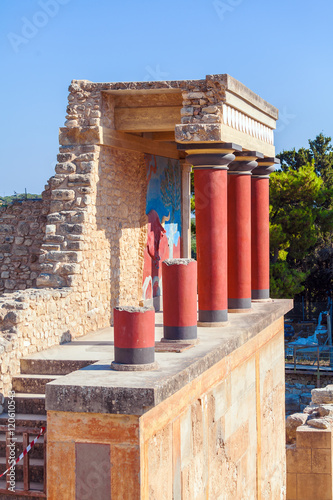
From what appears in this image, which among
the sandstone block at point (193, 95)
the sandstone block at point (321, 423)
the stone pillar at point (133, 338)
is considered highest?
the sandstone block at point (193, 95)

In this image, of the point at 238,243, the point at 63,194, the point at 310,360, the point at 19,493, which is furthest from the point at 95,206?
the point at 310,360

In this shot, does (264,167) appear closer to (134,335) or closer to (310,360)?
(134,335)

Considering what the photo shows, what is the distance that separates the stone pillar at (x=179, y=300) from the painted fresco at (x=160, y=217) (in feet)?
12.0

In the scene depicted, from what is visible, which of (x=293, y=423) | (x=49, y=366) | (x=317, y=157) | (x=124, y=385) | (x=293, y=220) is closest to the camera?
(x=124, y=385)

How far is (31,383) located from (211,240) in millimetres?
3080

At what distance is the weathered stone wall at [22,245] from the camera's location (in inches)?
384

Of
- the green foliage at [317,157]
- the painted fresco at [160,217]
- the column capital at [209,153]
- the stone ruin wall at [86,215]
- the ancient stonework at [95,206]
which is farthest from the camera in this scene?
the green foliage at [317,157]

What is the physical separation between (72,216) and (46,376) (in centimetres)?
246

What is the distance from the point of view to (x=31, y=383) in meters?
→ 7.00

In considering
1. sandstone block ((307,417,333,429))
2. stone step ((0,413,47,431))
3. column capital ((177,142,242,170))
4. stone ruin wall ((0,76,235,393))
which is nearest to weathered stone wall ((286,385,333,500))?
sandstone block ((307,417,333,429))

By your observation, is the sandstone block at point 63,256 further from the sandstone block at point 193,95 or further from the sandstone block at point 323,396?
the sandstone block at point 323,396

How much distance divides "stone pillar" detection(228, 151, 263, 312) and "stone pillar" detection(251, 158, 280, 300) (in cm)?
119

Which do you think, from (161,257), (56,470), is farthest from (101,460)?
(161,257)

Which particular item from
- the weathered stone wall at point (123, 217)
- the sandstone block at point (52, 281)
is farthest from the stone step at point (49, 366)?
the weathered stone wall at point (123, 217)
